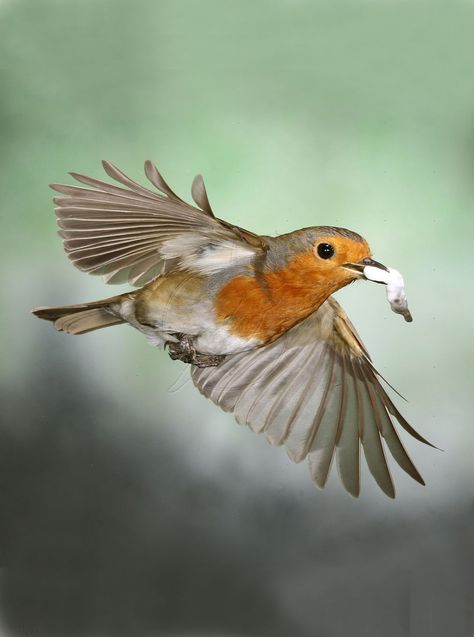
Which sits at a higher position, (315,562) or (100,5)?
(100,5)

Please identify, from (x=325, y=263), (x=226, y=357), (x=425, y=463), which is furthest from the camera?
(x=425, y=463)

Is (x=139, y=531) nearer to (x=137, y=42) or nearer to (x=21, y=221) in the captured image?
(x=21, y=221)

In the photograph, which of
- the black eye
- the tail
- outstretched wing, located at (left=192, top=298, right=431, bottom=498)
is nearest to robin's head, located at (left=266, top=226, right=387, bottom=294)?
the black eye

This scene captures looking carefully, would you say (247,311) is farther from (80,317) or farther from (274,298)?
(80,317)

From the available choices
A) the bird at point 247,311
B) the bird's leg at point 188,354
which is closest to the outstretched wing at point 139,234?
the bird at point 247,311

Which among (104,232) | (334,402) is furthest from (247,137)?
(334,402)

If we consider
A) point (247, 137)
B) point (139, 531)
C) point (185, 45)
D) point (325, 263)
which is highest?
point (185, 45)

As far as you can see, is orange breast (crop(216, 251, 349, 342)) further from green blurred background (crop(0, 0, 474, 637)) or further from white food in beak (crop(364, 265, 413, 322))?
green blurred background (crop(0, 0, 474, 637))

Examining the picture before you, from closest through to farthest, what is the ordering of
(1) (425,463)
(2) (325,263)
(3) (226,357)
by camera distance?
(2) (325,263) → (3) (226,357) → (1) (425,463)
